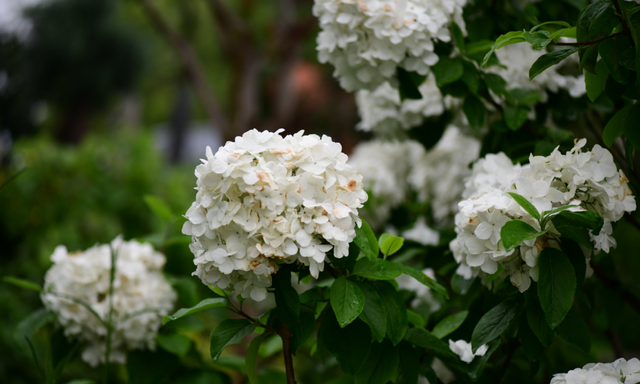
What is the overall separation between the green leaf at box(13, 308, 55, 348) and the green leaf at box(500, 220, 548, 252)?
1.21 metres

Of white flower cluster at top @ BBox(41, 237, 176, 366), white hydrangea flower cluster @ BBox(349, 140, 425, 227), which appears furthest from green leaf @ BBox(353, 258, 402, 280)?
white hydrangea flower cluster @ BBox(349, 140, 425, 227)

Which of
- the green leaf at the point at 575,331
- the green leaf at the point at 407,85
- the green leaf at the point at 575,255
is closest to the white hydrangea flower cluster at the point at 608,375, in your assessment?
the green leaf at the point at 575,331

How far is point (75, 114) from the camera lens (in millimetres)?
8367

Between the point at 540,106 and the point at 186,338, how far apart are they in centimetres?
121

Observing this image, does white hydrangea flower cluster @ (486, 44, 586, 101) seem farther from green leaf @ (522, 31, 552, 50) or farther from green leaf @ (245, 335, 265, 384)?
green leaf @ (245, 335, 265, 384)

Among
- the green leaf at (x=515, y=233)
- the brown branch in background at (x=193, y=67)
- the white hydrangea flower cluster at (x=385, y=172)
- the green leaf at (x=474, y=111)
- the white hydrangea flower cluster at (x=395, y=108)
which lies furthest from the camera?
the brown branch in background at (x=193, y=67)

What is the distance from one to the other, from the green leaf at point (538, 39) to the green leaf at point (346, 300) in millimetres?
514

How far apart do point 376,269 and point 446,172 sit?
1316mm

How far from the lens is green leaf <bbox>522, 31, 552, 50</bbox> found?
0.85 m

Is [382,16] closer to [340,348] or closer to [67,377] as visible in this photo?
[340,348]

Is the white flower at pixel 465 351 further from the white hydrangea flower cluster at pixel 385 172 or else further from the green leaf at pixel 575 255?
the white hydrangea flower cluster at pixel 385 172

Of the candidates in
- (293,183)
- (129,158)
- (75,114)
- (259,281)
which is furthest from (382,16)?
(75,114)

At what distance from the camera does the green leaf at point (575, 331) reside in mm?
905

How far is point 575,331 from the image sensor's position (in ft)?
3.00
